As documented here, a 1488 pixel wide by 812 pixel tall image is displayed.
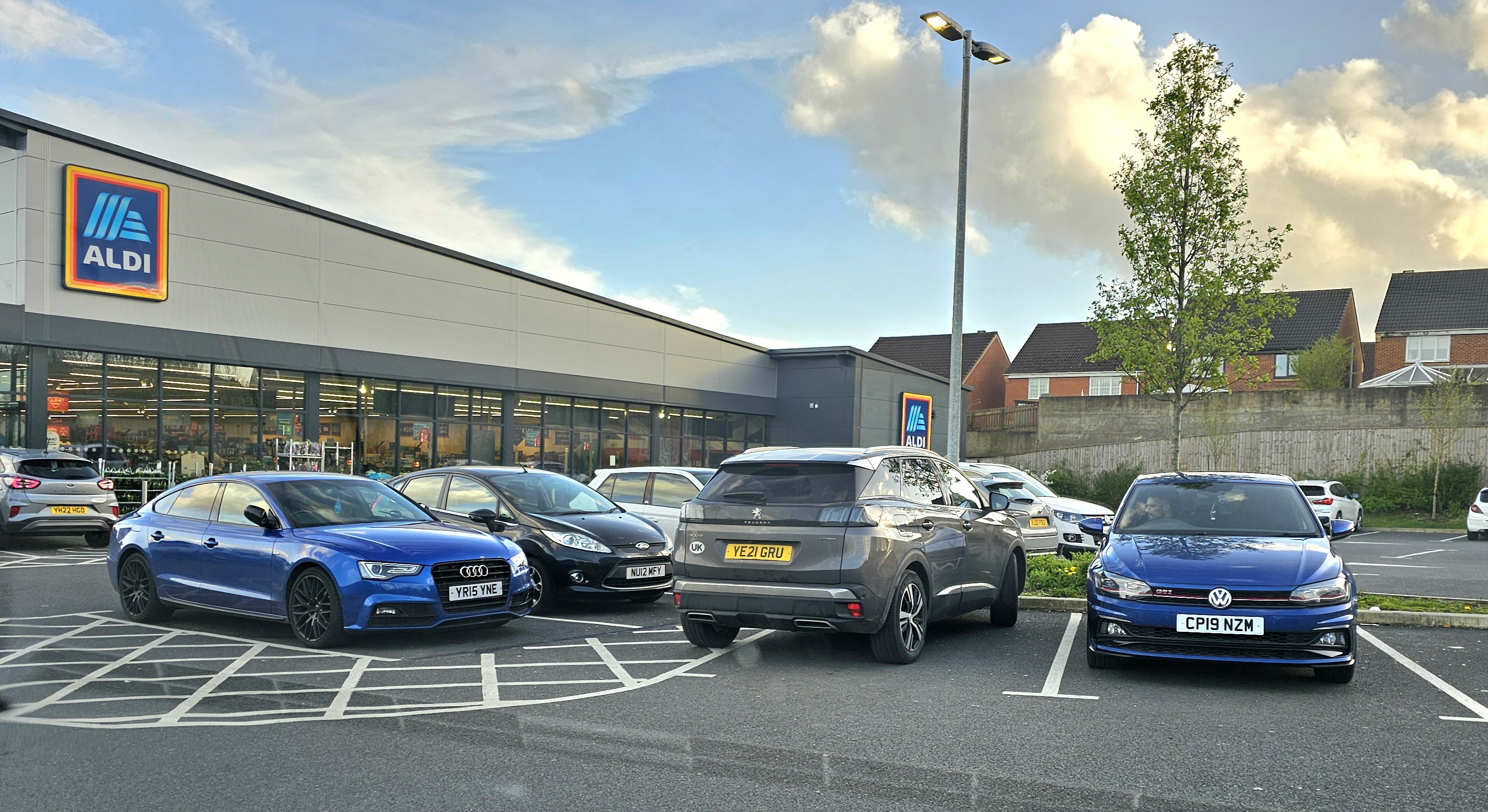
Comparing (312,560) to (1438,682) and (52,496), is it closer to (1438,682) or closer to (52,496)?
(1438,682)

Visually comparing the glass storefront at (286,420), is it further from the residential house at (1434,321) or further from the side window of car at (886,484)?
the residential house at (1434,321)

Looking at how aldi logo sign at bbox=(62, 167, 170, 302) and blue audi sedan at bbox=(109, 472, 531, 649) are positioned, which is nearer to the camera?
blue audi sedan at bbox=(109, 472, 531, 649)

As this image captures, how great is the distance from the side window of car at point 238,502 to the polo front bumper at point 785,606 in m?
4.18

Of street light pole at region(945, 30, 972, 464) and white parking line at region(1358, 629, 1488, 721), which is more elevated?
street light pole at region(945, 30, 972, 464)

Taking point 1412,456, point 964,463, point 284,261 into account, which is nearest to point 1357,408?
point 1412,456

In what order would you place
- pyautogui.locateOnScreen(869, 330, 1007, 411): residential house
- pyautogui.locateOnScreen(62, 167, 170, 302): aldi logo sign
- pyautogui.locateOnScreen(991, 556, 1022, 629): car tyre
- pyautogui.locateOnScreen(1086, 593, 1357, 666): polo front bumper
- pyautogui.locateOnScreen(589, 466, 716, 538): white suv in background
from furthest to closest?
1. pyautogui.locateOnScreen(869, 330, 1007, 411): residential house
2. pyautogui.locateOnScreen(62, 167, 170, 302): aldi logo sign
3. pyautogui.locateOnScreen(589, 466, 716, 538): white suv in background
4. pyautogui.locateOnScreen(991, 556, 1022, 629): car tyre
5. pyautogui.locateOnScreen(1086, 593, 1357, 666): polo front bumper

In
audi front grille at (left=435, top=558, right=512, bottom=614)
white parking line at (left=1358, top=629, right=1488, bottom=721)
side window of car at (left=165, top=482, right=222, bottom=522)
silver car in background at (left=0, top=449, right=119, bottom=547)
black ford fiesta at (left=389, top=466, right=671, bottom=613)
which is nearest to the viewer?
white parking line at (left=1358, top=629, right=1488, bottom=721)

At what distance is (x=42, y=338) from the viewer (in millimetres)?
21969

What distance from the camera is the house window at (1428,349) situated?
190 feet

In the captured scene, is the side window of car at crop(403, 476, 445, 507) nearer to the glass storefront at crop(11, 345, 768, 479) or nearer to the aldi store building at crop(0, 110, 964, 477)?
the glass storefront at crop(11, 345, 768, 479)

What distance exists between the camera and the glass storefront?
2262 cm

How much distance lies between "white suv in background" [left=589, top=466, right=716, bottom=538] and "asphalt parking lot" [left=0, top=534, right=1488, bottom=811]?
14.5ft

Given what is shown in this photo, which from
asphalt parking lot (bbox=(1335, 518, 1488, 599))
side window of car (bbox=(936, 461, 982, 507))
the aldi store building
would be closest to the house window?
asphalt parking lot (bbox=(1335, 518, 1488, 599))

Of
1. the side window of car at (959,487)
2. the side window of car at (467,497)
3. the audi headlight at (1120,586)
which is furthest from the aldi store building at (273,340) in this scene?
the audi headlight at (1120,586)
